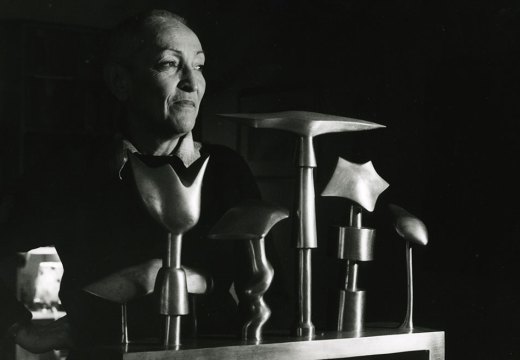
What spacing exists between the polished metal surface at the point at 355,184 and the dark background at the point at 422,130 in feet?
0.22

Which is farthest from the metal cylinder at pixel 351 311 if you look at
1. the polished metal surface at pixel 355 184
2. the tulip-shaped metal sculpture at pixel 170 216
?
the tulip-shaped metal sculpture at pixel 170 216

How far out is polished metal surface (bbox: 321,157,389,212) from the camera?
2.97 feet

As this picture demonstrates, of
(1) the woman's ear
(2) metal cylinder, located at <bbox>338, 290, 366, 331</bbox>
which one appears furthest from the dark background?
(1) the woman's ear

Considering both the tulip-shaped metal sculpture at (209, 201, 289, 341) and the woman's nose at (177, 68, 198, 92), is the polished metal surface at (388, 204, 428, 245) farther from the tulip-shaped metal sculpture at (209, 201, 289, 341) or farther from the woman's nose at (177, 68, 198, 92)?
the woman's nose at (177, 68, 198, 92)

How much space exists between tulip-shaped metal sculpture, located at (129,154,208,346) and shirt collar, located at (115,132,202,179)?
5 centimetres

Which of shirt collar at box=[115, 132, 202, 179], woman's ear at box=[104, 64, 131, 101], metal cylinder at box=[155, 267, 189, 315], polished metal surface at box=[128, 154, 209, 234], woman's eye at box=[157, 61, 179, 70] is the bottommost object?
metal cylinder at box=[155, 267, 189, 315]

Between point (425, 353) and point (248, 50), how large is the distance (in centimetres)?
41

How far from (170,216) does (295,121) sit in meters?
0.18

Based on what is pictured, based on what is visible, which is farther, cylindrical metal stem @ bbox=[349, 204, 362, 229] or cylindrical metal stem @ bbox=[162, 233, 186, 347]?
cylindrical metal stem @ bbox=[349, 204, 362, 229]

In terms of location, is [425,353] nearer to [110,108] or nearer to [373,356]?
[373,356]

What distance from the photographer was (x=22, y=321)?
0.81 meters

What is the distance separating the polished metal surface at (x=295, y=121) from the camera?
85 cm

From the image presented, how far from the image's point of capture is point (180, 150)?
87cm

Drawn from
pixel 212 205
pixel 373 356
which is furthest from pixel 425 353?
pixel 212 205
